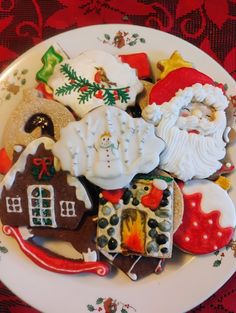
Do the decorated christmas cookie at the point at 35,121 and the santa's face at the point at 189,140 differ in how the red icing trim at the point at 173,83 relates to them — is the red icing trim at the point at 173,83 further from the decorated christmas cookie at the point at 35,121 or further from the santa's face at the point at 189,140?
the decorated christmas cookie at the point at 35,121

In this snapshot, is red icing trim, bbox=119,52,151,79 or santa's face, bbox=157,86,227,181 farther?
red icing trim, bbox=119,52,151,79

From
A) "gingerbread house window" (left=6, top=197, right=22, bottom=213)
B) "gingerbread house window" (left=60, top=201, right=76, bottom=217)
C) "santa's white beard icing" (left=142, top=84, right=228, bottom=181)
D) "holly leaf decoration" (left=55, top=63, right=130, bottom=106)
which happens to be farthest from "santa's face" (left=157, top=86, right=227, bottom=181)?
"gingerbread house window" (left=6, top=197, right=22, bottom=213)

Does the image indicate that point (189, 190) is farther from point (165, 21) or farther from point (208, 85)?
point (165, 21)

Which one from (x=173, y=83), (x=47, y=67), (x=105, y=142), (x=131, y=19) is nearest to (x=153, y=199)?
(x=105, y=142)

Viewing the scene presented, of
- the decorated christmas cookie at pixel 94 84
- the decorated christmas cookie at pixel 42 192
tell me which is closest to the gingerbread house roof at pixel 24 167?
the decorated christmas cookie at pixel 42 192

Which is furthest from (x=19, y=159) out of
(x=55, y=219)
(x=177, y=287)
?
(x=177, y=287)

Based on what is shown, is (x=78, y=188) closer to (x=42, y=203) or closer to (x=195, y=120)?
(x=42, y=203)

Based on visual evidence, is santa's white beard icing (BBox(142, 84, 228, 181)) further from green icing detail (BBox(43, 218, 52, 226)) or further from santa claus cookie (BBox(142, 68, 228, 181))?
green icing detail (BBox(43, 218, 52, 226))
